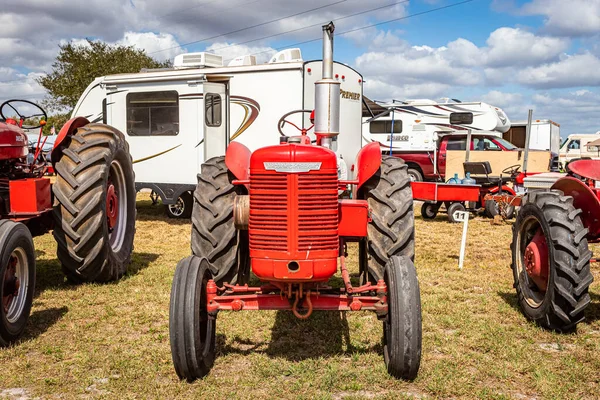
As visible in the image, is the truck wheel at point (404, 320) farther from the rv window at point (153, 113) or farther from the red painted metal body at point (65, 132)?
the rv window at point (153, 113)

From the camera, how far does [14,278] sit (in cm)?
429

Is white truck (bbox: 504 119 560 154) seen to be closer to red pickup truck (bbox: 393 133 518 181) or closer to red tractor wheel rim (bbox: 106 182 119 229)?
red pickup truck (bbox: 393 133 518 181)

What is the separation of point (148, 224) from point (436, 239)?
538cm

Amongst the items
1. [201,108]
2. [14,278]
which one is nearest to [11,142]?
[14,278]

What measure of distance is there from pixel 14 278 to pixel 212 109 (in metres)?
7.24

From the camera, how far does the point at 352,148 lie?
11.9 metres

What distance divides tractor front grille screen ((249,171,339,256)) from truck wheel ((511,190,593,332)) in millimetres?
1870

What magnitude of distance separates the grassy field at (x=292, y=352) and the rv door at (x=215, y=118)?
5267 mm

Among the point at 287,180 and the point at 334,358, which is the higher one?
the point at 287,180

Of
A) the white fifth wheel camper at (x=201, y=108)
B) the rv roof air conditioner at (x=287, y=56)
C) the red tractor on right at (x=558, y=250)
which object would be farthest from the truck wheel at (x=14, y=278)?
the rv roof air conditioner at (x=287, y=56)

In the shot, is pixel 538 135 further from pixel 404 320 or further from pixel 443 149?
pixel 404 320

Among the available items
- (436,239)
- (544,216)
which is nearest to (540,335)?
(544,216)

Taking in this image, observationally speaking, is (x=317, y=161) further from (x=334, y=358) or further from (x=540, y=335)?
(x=540, y=335)

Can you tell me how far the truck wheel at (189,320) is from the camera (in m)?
3.43
